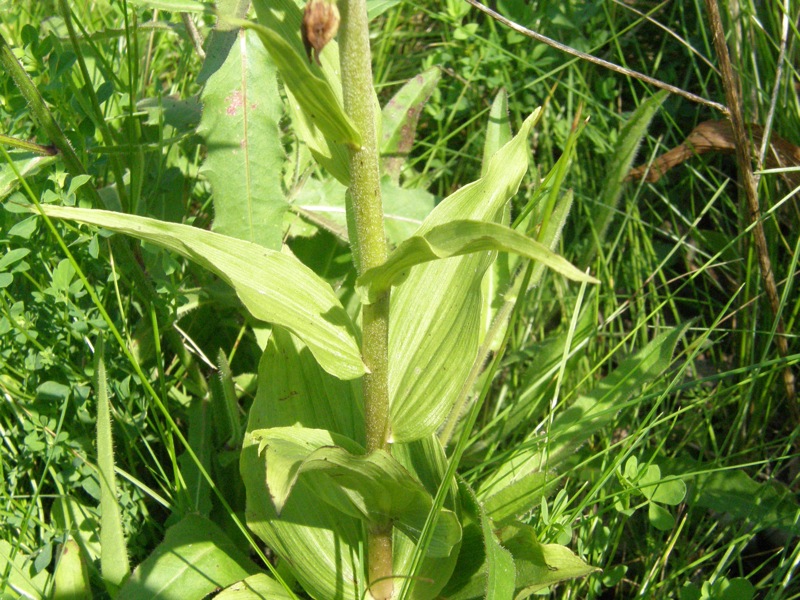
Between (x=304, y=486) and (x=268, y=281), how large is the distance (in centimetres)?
55

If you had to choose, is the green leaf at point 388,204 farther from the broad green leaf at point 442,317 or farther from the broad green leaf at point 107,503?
the broad green leaf at point 107,503

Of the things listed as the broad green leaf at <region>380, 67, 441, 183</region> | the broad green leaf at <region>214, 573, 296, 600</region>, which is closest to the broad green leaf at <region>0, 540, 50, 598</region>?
the broad green leaf at <region>214, 573, 296, 600</region>

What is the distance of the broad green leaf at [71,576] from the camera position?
1524mm

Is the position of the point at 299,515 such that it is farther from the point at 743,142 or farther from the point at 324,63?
the point at 743,142

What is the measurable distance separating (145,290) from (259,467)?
1.70 ft

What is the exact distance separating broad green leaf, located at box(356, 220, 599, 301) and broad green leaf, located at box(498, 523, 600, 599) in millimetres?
566

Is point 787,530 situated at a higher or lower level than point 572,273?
lower

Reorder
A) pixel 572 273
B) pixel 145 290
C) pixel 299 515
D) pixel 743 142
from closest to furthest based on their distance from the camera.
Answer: pixel 572 273 → pixel 299 515 → pixel 145 290 → pixel 743 142

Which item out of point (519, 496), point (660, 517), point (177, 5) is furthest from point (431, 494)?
point (177, 5)

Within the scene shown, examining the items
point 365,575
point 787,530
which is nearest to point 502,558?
point 365,575

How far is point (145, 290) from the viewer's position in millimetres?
1777

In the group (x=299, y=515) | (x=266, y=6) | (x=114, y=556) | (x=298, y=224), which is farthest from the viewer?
(x=298, y=224)

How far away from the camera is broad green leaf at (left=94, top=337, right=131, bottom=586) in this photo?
147 cm

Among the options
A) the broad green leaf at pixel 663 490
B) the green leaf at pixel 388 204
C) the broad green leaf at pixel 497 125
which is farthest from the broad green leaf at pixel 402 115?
the broad green leaf at pixel 663 490
